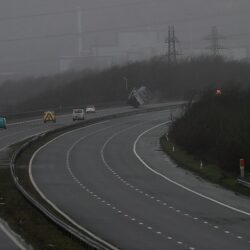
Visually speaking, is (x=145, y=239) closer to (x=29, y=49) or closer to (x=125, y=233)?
(x=125, y=233)

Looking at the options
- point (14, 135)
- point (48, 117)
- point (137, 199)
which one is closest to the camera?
point (137, 199)

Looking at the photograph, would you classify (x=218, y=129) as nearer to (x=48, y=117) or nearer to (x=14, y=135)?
(x=14, y=135)

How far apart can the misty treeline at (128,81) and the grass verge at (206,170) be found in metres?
68.1

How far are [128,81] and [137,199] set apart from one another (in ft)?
338

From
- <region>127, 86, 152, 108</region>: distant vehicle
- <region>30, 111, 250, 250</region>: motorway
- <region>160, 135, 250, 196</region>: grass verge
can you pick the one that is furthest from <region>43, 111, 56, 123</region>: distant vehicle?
<region>160, 135, 250, 196</region>: grass verge

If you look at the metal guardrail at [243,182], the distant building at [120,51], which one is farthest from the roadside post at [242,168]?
the distant building at [120,51]

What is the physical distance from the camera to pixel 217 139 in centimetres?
3978

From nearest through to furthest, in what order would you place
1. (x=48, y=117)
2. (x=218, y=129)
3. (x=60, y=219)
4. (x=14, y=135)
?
(x=60, y=219) < (x=218, y=129) < (x=14, y=135) < (x=48, y=117)

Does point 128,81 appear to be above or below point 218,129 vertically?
below

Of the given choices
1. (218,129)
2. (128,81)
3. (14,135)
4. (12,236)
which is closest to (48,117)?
(14,135)

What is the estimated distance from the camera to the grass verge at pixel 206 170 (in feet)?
94.9

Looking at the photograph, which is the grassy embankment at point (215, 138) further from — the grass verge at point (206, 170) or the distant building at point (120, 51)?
the distant building at point (120, 51)

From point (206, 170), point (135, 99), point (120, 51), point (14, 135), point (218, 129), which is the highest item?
point (120, 51)

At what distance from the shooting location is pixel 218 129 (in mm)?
42375
